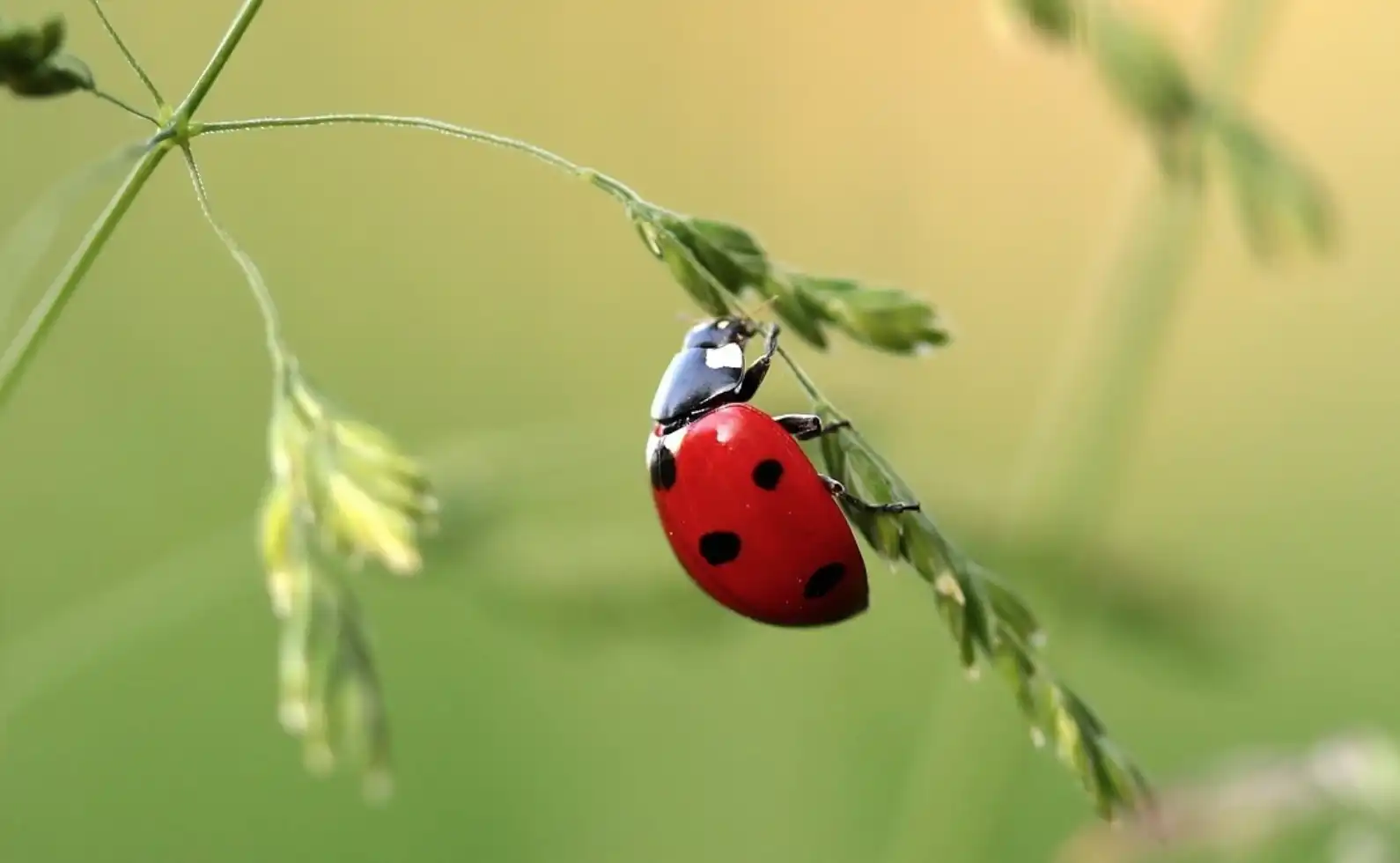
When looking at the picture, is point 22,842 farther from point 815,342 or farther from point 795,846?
point 815,342

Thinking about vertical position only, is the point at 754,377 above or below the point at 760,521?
above

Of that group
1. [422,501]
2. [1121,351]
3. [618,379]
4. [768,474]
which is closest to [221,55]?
[422,501]

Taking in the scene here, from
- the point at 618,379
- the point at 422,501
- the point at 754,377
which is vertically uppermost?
the point at 618,379

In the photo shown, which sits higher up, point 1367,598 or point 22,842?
point 1367,598

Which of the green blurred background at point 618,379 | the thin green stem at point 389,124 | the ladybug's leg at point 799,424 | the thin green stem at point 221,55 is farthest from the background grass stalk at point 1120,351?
the thin green stem at point 221,55

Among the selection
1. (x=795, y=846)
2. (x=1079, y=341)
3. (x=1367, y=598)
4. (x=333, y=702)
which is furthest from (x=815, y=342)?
(x=1367, y=598)

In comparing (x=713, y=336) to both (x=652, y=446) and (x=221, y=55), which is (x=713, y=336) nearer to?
(x=652, y=446)
